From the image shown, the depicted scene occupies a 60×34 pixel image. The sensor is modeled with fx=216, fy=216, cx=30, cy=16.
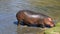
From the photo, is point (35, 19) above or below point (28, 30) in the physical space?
above

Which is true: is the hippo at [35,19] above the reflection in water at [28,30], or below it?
above

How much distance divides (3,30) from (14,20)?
55.9 inches

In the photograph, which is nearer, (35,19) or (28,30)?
(28,30)

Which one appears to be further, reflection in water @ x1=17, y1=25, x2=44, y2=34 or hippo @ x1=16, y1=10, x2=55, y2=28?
hippo @ x1=16, y1=10, x2=55, y2=28

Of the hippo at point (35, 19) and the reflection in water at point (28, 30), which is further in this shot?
the hippo at point (35, 19)

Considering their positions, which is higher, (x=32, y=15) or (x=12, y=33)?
(x=32, y=15)

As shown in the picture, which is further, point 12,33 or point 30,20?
point 30,20

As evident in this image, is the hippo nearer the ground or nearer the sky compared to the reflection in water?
nearer the sky

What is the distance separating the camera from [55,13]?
11.6 metres

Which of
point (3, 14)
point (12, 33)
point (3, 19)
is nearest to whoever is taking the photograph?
point (12, 33)

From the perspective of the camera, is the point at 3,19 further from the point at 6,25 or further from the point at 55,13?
the point at 55,13

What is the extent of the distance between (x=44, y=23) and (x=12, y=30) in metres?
1.38

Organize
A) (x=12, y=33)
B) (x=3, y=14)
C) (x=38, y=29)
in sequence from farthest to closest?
(x=3, y=14) < (x=38, y=29) < (x=12, y=33)

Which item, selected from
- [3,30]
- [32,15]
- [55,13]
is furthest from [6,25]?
[55,13]
